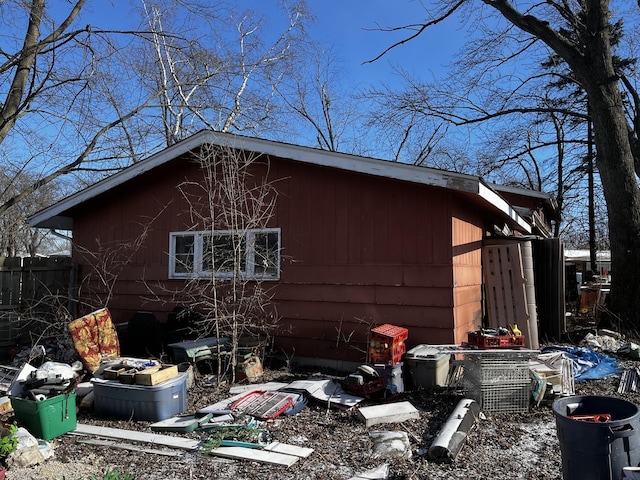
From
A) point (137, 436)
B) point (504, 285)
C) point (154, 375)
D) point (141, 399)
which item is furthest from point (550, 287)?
point (137, 436)

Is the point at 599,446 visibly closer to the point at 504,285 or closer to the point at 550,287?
the point at 504,285

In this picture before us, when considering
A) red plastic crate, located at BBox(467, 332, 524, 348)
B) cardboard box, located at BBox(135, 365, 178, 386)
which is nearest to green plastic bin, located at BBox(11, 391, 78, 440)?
cardboard box, located at BBox(135, 365, 178, 386)

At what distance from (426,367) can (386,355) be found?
501 mm

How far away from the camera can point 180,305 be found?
328 inches

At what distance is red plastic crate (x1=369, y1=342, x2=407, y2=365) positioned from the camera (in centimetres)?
609

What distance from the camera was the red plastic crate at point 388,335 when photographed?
6113mm

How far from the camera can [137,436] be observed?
15.7 feet

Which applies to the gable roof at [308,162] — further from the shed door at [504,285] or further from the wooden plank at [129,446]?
the wooden plank at [129,446]

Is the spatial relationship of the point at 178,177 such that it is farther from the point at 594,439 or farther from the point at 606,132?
the point at 606,132

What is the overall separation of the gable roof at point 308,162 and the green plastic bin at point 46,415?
403 centimetres

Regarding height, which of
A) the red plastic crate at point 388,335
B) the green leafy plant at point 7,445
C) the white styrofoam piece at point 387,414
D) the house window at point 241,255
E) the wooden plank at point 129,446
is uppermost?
the house window at point 241,255

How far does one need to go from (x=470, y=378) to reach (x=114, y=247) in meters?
6.60

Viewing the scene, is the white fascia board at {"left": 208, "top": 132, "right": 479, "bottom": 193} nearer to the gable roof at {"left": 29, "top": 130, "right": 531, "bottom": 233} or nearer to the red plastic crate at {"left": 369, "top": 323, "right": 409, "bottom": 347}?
the gable roof at {"left": 29, "top": 130, "right": 531, "bottom": 233}

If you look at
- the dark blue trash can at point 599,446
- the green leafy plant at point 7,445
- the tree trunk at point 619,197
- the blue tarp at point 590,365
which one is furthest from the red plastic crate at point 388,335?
the tree trunk at point 619,197
